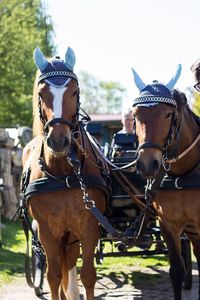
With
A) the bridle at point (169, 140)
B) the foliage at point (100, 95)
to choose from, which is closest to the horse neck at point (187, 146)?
the bridle at point (169, 140)

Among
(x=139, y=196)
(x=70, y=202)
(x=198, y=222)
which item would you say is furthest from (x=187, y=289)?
(x=70, y=202)

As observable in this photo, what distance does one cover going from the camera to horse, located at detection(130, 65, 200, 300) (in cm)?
416

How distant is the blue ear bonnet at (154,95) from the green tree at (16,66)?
21646 millimetres

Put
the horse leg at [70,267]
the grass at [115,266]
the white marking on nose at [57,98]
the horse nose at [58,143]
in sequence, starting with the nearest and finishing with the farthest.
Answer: the horse nose at [58,143], the white marking on nose at [57,98], the horse leg at [70,267], the grass at [115,266]

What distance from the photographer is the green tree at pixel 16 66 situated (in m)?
26.0

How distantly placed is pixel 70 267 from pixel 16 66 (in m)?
22.0

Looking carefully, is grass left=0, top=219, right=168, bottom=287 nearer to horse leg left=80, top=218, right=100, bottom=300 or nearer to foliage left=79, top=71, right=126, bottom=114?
horse leg left=80, top=218, right=100, bottom=300

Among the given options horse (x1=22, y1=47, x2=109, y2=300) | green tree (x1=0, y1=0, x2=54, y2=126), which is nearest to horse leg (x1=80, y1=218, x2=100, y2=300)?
horse (x1=22, y1=47, x2=109, y2=300)

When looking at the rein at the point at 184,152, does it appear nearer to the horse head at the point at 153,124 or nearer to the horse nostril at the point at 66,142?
the horse head at the point at 153,124

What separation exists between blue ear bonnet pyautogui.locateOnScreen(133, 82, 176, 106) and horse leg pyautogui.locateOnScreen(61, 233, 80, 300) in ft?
4.42

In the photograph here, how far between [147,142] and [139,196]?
158cm

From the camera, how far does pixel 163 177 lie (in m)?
4.63

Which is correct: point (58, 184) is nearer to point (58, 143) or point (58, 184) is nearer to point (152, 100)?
point (58, 143)

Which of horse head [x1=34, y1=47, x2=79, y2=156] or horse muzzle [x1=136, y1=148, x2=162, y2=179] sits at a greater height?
horse head [x1=34, y1=47, x2=79, y2=156]
